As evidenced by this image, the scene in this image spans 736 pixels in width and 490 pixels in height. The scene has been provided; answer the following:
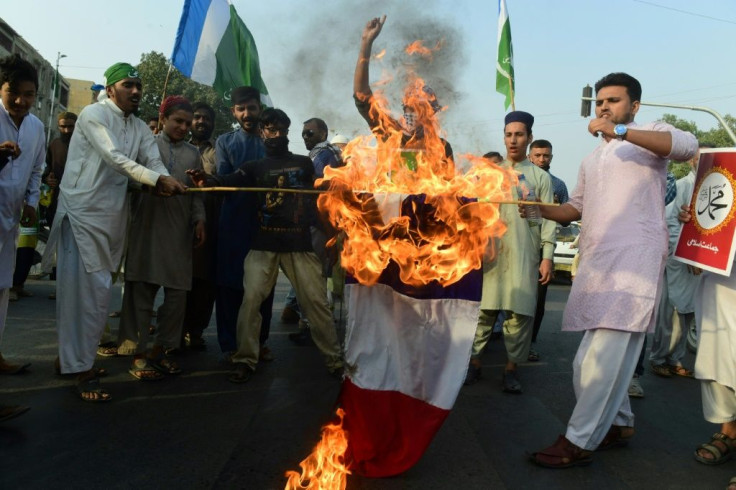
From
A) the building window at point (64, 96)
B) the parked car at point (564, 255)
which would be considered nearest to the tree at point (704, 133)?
the parked car at point (564, 255)

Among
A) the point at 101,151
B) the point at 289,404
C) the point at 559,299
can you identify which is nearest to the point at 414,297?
the point at 289,404

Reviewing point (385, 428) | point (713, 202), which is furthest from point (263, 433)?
point (713, 202)

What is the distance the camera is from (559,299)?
12.3 meters

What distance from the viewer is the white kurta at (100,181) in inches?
170

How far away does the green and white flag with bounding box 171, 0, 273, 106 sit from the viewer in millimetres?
7359

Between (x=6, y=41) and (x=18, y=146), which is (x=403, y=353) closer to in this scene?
(x=18, y=146)

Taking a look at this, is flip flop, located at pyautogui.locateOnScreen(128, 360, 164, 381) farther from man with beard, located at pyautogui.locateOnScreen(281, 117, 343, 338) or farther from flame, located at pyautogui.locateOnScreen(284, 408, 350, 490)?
flame, located at pyautogui.locateOnScreen(284, 408, 350, 490)

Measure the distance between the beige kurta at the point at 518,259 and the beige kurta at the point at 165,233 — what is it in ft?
8.35

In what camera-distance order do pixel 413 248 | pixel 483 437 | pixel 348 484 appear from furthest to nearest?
pixel 483 437, pixel 413 248, pixel 348 484

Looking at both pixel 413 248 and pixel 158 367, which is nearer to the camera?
pixel 413 248

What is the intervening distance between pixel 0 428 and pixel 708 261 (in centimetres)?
441

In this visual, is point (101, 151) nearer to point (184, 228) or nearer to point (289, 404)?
point (184, 228)

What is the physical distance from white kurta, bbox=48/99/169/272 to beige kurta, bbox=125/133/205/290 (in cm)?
43

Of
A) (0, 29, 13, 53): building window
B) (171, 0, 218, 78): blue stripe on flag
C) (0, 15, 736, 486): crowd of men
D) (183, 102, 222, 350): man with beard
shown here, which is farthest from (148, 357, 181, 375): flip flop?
(0, 29, 13, 53): building window
